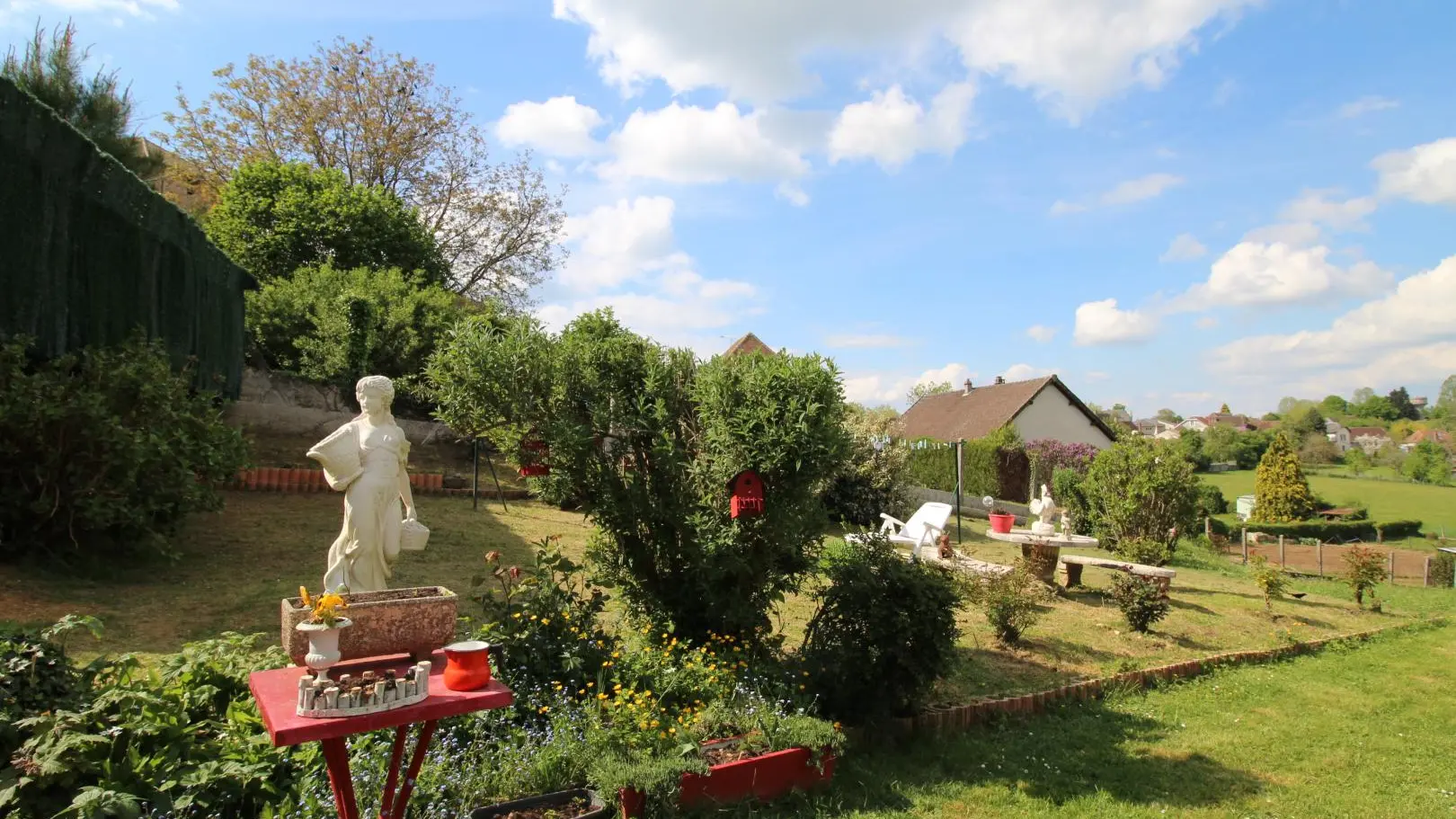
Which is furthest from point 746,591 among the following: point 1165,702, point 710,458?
point 1165,702

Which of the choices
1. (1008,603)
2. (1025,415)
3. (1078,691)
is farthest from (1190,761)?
(1025,415)

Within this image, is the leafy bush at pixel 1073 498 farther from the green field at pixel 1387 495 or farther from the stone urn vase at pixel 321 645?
the green field at pixel 1387 495

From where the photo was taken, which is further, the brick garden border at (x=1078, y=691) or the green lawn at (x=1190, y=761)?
the brick garden border at (x=1078, y=691)

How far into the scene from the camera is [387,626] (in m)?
3.39

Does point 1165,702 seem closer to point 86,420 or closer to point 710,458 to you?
point 710,458

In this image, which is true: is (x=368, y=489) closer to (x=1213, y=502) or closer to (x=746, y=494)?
(x=746, y=494)

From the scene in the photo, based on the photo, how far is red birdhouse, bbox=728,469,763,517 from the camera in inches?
214

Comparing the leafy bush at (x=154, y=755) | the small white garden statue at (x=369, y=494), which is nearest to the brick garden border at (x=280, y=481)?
the leafy bush at (x=154, y=755)

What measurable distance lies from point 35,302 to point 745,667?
8092 mm

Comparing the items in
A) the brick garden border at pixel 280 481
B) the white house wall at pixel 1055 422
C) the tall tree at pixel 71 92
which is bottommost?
the brick garden border at pixel 280 481

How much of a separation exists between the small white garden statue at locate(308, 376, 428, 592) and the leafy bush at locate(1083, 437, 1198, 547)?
14.0 meters

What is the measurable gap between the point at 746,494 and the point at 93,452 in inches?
263

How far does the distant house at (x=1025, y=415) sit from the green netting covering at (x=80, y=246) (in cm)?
2363

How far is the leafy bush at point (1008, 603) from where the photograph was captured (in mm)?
7664
